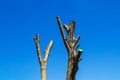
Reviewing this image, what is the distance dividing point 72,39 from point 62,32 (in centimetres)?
164

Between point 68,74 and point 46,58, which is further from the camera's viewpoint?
point 46,58

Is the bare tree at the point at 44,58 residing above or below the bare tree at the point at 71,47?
above

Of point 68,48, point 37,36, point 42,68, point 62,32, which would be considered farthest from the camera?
point 37,36

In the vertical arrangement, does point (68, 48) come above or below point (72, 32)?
below

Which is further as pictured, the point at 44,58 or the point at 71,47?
the point at 44,58

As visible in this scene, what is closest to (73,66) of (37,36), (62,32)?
(62,32)

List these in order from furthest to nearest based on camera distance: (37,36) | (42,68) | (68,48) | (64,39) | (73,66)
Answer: (37,36) < (42,68) < (64,39) < (68,48) < (73,66)

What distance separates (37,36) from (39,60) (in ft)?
5.37

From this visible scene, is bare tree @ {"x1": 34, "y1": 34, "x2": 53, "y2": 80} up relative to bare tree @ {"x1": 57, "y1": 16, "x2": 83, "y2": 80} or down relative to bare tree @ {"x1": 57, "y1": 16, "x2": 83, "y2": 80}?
up

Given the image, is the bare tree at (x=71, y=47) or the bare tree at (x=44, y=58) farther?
the bare tree at (x=44, y=58)

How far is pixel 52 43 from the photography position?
1878 cm

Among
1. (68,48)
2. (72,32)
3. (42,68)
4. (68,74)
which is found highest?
(42,68)

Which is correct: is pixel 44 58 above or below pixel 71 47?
above

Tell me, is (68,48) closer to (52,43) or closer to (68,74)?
(68,74)
